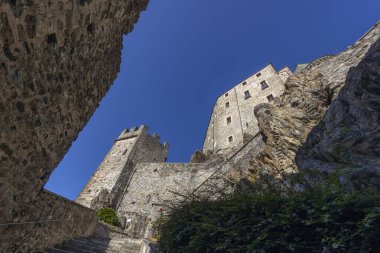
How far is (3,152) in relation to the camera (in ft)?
8.97

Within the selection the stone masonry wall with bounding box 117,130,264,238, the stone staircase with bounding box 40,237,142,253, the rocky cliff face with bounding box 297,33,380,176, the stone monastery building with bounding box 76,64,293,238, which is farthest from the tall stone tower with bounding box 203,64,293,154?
the stone staircase with bounding box 40,237,142,253

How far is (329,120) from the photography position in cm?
679

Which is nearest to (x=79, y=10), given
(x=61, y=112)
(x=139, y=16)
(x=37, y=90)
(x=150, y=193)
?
(x=37, y=90)

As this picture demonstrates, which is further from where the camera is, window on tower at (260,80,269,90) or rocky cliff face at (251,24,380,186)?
window on tower at (260,80,269,90)

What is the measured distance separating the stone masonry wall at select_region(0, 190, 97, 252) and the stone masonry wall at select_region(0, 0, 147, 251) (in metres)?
0.10

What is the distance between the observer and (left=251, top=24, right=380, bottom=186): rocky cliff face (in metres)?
5.05

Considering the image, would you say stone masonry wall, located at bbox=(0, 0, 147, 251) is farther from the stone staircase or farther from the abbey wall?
the abbey wall

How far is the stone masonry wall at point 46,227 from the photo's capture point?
3.73 metres

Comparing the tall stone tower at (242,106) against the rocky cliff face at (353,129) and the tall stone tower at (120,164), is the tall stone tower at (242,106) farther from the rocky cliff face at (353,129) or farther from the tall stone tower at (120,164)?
the rocky cliff face at (353,129)

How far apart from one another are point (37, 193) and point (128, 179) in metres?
17.8

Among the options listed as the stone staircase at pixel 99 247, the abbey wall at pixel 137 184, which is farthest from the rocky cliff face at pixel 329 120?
the abbey wall at pixel 137 184

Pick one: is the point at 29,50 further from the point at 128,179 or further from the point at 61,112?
the point at 128,179

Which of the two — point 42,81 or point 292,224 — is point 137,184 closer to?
point 42,81

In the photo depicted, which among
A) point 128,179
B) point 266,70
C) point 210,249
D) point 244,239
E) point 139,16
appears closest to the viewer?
point 244,239
